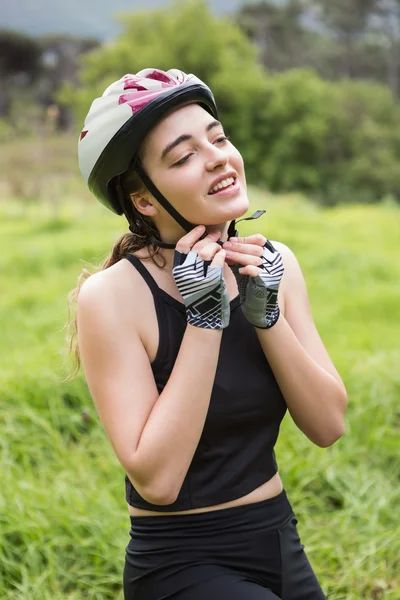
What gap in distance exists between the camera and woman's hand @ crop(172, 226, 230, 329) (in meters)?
1.79

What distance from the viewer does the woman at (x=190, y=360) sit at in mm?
1824

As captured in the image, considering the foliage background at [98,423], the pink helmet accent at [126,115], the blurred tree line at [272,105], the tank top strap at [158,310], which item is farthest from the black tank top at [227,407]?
the blurred tree line at [272,105]

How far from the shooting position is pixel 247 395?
196 cm

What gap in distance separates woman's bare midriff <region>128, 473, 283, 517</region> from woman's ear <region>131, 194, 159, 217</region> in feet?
2.33

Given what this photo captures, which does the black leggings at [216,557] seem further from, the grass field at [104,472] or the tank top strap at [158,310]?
the grass field at [104,472]

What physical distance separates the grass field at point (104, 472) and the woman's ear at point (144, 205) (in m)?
0.57

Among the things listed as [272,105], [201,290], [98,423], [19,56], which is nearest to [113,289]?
[201,290]

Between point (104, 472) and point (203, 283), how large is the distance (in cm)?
239

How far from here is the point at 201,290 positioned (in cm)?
179

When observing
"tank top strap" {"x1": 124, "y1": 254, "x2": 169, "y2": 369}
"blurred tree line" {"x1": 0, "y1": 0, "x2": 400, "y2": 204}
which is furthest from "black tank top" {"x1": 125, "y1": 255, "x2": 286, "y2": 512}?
"blurred tree line" {"x1": 0, "y1": 0, "x2": 400, "y2": 204}

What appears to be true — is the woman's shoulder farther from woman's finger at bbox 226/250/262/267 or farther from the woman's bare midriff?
the woman's bare midriff

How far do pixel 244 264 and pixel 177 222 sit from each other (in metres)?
0.21

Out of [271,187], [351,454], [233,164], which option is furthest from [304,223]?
[271,187]

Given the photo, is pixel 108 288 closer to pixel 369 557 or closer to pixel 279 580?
pixel 279 580
